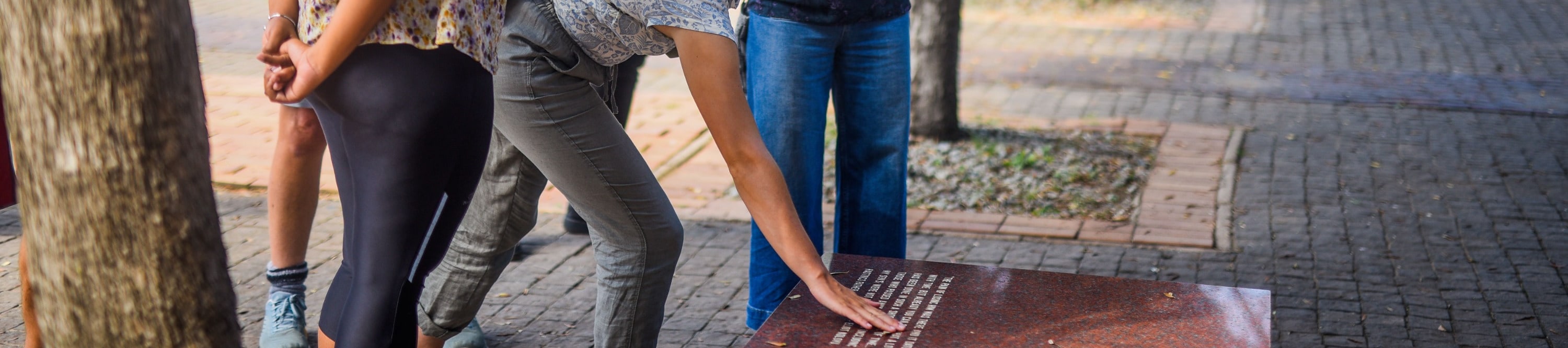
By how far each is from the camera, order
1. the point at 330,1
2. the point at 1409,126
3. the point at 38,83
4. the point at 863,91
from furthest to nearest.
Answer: the point at 1409,126, the point at 863,91, the point at 330,1, the point at 38,83

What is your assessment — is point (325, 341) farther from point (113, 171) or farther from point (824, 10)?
point (824, 10)

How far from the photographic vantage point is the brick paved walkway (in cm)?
380

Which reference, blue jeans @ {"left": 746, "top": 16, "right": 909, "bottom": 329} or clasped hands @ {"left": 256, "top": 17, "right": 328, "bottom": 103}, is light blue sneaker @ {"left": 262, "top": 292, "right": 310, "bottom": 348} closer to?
blue jeans @ {"left": 746, "top": 16, "right": 909, "bottom": 329}

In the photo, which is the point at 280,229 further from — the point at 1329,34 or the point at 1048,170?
the point at 1329,34

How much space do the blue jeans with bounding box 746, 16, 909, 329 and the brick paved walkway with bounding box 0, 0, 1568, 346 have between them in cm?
42

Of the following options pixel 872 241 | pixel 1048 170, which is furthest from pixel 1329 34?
pixel 872 241

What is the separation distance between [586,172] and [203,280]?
29.2 inches

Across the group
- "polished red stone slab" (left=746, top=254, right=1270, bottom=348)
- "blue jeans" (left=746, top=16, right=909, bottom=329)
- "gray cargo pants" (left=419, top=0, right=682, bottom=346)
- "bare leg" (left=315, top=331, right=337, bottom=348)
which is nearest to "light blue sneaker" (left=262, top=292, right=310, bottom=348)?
"gray cargo pants" (left=419, top=0, right=682, bottom=346)

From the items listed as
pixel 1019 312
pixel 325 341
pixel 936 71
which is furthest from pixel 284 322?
pixel 936 71

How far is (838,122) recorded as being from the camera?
3.37 metres

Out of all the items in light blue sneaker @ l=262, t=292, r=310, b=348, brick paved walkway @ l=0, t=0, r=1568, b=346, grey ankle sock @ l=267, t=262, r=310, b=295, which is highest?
grey ankle sock @ l=267, t=262, r=310, b=295

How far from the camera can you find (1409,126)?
21.6 ft

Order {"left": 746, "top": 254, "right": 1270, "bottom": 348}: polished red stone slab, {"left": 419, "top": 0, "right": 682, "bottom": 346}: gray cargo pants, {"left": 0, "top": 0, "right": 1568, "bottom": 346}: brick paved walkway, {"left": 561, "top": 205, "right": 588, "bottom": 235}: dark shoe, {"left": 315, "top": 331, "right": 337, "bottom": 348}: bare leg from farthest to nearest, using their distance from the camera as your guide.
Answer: {"left": 561, "top": 205, "right": 588, "bottom": 235}: dark shoe < {"left": 0, "top": 0, "right": 1568, "bottom": 346}: brick paved walkway < {"left": 315, "top": 331, "right": 337, "bottom": 348}: bare leg < {"left": 419, "top": 0, "right": 682, "bottom": 346}: gray cargo pants < {"left": 746, "top": 254, "right": 1270, "bottom": 348}: polished red stone slab

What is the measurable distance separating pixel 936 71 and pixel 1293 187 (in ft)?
5.71
